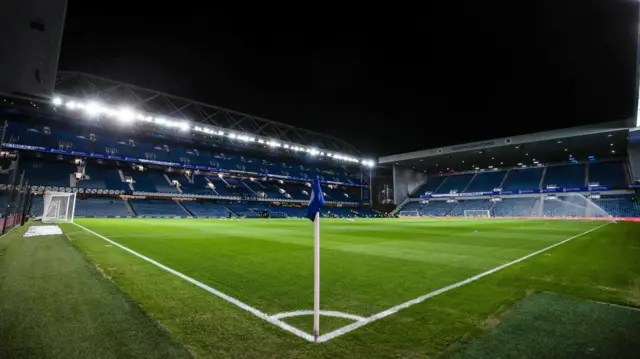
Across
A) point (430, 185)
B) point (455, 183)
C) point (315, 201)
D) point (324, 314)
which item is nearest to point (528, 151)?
point (455, 183)

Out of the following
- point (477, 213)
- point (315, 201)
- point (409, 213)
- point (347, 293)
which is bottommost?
point (347, 293)

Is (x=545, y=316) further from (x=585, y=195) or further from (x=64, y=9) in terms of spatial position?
(x=585, y=195)

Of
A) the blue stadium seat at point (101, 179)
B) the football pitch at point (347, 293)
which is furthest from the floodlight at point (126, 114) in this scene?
the football pitch at point (347, 293)

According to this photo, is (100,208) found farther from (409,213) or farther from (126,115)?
(409,213)

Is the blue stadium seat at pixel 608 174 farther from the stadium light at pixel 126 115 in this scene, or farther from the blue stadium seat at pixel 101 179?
the blue stadium seat at pixel 101 179

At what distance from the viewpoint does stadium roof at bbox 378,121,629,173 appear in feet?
111

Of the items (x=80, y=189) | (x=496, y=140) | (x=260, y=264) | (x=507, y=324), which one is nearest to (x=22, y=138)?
(x=80, y=189)

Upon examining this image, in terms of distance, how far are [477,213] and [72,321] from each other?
53.2 meters

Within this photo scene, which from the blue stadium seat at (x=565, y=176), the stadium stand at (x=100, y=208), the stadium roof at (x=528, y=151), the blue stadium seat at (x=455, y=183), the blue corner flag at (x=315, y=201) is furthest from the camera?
the blue stadium seat at (x=455, y=183)

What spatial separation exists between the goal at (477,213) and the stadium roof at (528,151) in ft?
29.7

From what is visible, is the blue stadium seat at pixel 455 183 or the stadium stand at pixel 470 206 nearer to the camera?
the stadium stand at pixel 470 206

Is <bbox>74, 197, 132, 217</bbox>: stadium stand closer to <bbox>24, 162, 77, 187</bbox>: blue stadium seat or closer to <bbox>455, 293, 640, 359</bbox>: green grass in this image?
<bbox>24, 162, 77, 187</bbox>: blue stadium seat

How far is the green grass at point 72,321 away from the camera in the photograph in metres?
2.10

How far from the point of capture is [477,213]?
1855 inches
